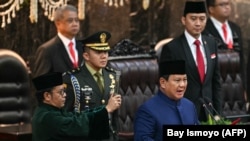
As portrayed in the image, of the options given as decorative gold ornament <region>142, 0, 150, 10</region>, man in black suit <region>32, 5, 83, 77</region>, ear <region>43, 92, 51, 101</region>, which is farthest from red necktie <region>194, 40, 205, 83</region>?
decorative gold ornament <region>142, 0, 150, 10</region>

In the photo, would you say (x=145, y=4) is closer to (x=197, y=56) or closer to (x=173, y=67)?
(x=197, y=56)

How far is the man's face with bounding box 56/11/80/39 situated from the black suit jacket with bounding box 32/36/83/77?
103 millimetres

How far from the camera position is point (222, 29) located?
1326cm

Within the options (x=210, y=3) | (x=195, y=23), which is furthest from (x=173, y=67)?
(x=210, y=3)

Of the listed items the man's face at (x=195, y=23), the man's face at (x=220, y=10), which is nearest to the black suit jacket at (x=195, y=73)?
the man's face at (x=195, y=23)

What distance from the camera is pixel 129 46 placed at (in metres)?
12.3

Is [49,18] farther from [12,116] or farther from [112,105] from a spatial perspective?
[112,105]

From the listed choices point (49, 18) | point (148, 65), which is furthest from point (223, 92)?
point (49, 18)

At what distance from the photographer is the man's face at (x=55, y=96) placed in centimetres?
983

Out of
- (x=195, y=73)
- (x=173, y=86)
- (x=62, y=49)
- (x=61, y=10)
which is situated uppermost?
(x=61, y=10)

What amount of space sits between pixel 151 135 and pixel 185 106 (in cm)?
53

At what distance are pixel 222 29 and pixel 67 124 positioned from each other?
12.6ft

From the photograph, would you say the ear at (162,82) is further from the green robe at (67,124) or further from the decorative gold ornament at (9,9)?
the decorative gold ornament at (9,9)

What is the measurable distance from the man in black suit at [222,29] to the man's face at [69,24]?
5.72 ft
